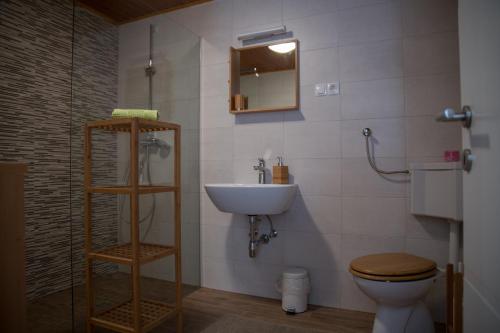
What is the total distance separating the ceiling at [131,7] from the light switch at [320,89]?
119 cm

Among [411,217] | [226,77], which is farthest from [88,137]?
[411,217]

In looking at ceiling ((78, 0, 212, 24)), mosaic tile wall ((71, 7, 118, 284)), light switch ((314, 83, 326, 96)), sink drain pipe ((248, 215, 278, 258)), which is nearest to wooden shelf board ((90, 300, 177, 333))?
mosaic tile wall ((71, 7, 118, 284))

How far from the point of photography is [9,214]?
1040 millimetres

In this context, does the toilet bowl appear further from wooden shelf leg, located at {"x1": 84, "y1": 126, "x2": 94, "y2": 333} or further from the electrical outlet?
wooden shelf leg, located at {"x1": 84, "y1": 126, "x2": 94, "y2": 333}

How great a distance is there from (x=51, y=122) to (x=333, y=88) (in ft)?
5.57

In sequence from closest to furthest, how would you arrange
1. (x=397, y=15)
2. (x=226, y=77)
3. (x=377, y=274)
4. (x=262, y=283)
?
1. (x=377, y=274)
2. (x=397, y=15)
3. (x=262, y=283)
4. (x=226, y=77)

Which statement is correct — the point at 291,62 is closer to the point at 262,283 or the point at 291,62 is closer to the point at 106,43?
the point at 106,43

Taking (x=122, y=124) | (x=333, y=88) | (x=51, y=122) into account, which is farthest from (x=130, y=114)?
(x=333, y=88)

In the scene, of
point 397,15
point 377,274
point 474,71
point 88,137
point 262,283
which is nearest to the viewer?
point 474,71

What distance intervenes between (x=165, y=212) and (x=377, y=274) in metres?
1.33

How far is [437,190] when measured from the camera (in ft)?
5.49

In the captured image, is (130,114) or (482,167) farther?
(130,114)

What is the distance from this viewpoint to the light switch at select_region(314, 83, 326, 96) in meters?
2.08

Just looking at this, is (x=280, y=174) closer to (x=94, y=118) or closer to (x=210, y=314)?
(x=210, y=314)
